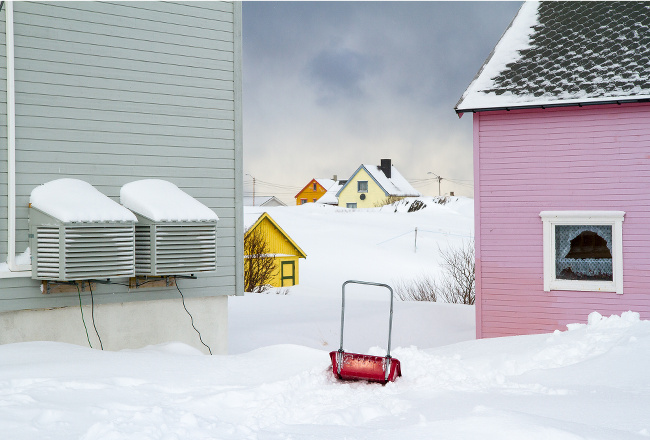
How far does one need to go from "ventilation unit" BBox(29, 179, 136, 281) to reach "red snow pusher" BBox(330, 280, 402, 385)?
8.57ft

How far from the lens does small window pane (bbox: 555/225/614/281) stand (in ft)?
33.8

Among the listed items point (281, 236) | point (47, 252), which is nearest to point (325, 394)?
point (47, 252)

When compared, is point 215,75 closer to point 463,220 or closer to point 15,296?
point 15,296

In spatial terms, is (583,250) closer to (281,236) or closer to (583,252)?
(583,252)

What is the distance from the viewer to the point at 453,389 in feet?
18.6

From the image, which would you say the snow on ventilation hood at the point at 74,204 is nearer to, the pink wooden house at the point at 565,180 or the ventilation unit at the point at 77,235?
the ventilation unit at the point at 77,235

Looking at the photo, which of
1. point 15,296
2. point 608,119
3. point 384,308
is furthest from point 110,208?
point 384,308

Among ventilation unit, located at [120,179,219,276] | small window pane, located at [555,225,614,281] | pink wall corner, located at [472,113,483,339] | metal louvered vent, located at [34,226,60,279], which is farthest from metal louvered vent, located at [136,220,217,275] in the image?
small window pane, located at [555,225,614,281]

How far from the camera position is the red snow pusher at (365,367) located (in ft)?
19.6

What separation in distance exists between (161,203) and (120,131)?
3.68 feet

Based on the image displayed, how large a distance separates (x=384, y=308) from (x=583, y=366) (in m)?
10.7

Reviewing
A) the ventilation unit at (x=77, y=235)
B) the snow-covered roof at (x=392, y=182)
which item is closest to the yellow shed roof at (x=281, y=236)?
the ventilation unit at (x=77, y=235)

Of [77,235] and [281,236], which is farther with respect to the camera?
[281,236]

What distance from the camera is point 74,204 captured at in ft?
23.3
